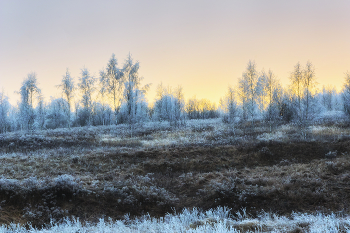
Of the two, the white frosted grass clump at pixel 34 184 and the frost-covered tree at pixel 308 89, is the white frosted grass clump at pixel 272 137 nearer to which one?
the frost-covered tree at pixel 308 89

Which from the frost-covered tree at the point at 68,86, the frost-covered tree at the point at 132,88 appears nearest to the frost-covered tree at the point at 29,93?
the frost-covered tree at the point at 68,86

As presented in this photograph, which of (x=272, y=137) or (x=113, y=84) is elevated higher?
(x=113, y=84)

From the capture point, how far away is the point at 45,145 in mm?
18594

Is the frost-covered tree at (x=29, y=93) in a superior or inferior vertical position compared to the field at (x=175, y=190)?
superior

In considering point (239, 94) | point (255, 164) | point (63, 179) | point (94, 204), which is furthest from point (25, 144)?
point (239, 94)

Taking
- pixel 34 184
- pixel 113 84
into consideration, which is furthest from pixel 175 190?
pixel 113 84

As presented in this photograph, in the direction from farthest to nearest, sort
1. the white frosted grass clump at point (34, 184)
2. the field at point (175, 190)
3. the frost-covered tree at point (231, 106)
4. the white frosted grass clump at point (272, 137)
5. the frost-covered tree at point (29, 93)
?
the frost-covered tree at point (29, 93)
the frost-covered tree at point (231, 106)
the white frosted grass clump at point (272, 137)
the white frosted grass clump at point (34, 184)
the field at point (175, 190)

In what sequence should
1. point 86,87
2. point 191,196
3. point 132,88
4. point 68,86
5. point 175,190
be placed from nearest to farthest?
point 191,196, point 175,190, point 132,88, point 68,86, point 86,87

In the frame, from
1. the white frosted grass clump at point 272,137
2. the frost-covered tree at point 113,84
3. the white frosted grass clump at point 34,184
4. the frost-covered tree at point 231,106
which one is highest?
the frost-covered tree at point 113,84

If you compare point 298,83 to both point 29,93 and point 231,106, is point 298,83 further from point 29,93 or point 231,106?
point 29,93

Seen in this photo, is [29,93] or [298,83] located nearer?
[298,83]

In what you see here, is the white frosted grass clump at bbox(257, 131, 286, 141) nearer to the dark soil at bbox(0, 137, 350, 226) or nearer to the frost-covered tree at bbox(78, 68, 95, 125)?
the dark soil at bbox(0, 137, 350, 226)

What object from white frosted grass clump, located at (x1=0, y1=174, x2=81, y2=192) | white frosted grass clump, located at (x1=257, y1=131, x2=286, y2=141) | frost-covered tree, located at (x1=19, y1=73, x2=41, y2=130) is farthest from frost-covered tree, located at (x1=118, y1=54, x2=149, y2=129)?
white frosted grass clump, located at (x1=0, y1=174, x2=81, y2=192)

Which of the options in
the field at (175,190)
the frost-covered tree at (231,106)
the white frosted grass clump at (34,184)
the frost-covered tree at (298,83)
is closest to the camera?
the field at (175,190)
